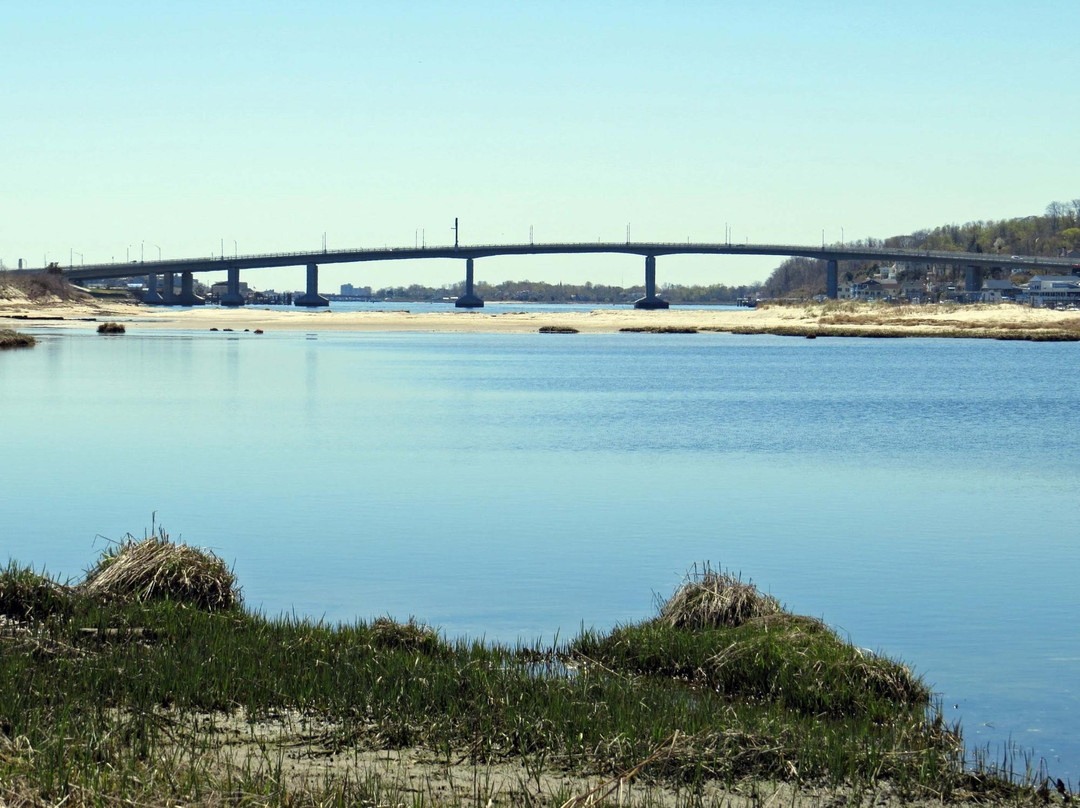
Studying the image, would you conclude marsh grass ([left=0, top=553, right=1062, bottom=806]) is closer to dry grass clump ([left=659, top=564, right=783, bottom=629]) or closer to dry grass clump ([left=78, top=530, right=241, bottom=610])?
dry grass clump ([left=659, top=564, right=783, bottom=629])

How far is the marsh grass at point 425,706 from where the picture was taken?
8586mm

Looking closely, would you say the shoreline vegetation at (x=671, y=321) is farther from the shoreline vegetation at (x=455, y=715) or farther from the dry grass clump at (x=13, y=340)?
the shoreline vegetation at (x=455, y=715)

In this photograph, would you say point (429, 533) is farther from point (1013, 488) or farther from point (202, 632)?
point (1013, 488)

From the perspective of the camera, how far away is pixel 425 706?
33.9 ft

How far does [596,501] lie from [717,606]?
10.8m

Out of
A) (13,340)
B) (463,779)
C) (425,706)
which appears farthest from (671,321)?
(463,779)

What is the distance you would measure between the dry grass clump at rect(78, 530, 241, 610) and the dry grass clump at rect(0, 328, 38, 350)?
69.0m

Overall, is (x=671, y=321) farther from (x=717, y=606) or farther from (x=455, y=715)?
(x=455, y=715)

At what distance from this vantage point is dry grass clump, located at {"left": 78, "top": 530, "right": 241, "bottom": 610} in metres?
14.3

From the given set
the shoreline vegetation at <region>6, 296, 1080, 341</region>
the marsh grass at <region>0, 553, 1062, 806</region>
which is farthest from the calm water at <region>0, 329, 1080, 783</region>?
the shoreline vegetation at <region>6, 296, 1080, 341</region>

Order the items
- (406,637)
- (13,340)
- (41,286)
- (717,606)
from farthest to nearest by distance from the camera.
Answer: (41,286), (13,340), (717,606), (406,637)

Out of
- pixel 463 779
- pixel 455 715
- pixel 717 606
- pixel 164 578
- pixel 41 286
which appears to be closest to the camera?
pixel 463 779

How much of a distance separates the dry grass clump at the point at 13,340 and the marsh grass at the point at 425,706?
71.0 metres

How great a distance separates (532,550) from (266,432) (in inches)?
737
